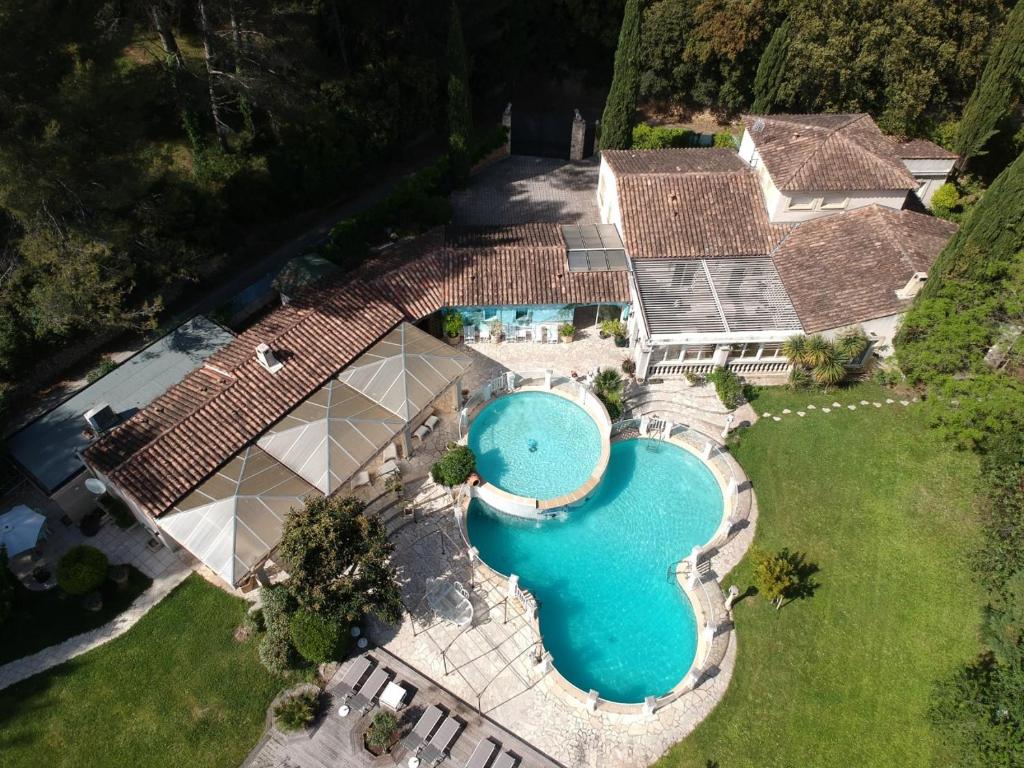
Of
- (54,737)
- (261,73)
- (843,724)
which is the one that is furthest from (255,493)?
(261,73)

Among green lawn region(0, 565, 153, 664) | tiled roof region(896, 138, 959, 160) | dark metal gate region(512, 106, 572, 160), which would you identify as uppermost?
tiled roof region(896, 138, 959, 160)

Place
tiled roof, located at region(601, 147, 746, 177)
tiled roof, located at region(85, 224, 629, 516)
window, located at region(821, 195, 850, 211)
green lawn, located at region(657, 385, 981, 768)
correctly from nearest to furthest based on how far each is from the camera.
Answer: green lawn, located at region(657, 385, 981, 768), tiled roof, located at region(85, 224, 629, 516), window, located at region(821, 195, 850, 211), tiled roof, located at region(601, 147, 746, 177)

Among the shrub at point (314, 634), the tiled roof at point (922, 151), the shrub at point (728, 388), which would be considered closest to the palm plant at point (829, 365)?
the shrub at point (728, 388)

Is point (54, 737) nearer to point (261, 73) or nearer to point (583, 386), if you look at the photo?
point (583, 386)

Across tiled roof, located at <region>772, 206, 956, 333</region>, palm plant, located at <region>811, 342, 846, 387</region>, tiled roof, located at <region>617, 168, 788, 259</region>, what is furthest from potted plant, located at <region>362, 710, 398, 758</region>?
tiled roof, located at <region>772, 206, 956, 333</region>

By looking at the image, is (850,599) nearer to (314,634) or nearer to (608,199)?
(314,634)

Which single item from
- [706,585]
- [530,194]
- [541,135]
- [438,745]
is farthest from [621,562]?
[541,135]

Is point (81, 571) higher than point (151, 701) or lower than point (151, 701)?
higher

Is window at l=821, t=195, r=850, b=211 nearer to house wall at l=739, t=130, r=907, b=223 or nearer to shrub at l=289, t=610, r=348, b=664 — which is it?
house wall at l=739, t=130, r=907, b=223
